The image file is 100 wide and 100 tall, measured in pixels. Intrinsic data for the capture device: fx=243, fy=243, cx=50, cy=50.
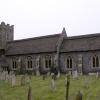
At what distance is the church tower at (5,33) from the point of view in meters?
51.3

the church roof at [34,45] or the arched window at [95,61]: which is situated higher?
the church roof at [34,45]

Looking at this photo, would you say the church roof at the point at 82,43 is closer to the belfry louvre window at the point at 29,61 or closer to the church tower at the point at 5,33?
the belfry louvre window at the point at 29,61

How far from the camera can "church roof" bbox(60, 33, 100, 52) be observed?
123ft

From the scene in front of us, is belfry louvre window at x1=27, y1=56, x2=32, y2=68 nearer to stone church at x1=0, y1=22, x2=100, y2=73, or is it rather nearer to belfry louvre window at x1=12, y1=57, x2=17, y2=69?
stone church at x1=0, y1=22, x2=100, y2=73

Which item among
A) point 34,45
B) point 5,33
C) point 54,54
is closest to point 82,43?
point 54,54

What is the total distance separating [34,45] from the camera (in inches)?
1725

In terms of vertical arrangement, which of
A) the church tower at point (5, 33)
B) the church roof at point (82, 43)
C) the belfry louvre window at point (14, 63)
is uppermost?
the church tower at point (5, 33)

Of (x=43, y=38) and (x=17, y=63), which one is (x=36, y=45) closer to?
(x=43, y=38)

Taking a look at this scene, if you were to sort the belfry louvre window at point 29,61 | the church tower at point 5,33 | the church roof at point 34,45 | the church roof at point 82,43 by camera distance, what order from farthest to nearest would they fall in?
the church tower at point 5,33
the belfry louvre window at point 29,61
the church roof at point 34,45
the church roof at point 82,43

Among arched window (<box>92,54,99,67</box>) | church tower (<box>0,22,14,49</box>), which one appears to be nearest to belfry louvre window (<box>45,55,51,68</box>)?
arched window (<box>92,54,99,67</box>)

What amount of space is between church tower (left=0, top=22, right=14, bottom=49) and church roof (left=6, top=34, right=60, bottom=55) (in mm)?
3389

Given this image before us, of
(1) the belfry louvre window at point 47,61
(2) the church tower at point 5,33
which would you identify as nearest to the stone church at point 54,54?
(1) the belfry louvre window at point 47,61

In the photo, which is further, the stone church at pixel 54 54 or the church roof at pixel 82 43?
the church roof at pixel 82 43

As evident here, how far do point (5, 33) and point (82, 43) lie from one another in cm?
1982
